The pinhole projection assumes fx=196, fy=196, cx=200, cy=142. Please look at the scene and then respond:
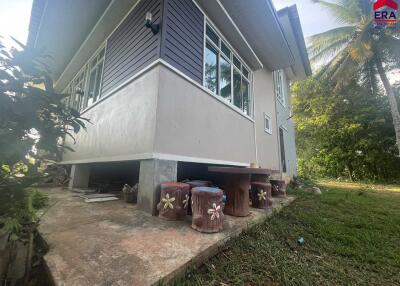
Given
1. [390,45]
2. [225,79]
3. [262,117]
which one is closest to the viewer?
[225,79]

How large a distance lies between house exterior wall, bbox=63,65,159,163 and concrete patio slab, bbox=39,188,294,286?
110 cm

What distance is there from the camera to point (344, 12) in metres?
12.4

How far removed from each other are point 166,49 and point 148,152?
1797 mm

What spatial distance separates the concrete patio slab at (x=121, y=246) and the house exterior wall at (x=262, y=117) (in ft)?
14.3

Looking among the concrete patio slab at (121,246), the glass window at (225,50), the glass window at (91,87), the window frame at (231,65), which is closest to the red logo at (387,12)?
the window frame at (231,65)

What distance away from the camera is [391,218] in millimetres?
3627

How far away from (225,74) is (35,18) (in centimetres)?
532

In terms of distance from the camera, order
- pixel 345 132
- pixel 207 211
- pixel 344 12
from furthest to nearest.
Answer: pixel 345 132 → pixel 344 12 → pixel 207 211

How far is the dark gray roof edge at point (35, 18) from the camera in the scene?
4.79 m

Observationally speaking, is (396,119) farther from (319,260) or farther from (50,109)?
(50,109)

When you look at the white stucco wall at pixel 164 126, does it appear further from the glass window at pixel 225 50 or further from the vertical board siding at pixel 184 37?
the glass window at pixel 225 50

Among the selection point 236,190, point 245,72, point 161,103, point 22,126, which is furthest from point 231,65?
point 22,126

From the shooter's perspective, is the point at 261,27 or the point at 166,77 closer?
the point at 166,77

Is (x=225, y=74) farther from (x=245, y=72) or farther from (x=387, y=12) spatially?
(x=387, y=12)
